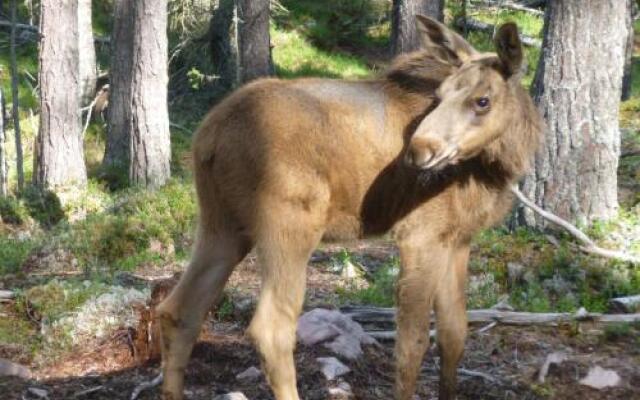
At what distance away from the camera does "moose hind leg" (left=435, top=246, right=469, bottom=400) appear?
6.38 metres

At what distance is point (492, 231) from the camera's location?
9992 mm

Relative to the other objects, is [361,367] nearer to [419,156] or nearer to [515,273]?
[419,156]

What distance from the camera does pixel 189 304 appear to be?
6.08 metres

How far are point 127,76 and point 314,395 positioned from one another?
46.7 ft

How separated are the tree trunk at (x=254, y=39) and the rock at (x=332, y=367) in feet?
43.2

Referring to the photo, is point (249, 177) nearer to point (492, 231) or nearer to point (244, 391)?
point (244, 391)

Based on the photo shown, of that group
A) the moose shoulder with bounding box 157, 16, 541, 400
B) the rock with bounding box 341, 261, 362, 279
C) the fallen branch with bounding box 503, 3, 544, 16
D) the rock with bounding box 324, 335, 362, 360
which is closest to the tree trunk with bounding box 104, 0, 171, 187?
the rock with bounding box 341, 261, 362, 279

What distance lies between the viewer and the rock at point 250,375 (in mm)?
6837

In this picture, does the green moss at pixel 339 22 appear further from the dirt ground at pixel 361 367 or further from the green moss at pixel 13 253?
the dirt ground at pixel 361 367

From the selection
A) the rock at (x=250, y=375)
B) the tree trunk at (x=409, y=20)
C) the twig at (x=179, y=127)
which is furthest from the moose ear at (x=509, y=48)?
the twig at (x=179, y=127)

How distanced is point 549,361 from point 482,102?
247cm

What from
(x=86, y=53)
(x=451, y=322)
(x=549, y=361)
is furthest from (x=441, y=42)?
(x=86, y=53)

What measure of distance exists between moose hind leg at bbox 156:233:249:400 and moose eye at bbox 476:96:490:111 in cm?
186

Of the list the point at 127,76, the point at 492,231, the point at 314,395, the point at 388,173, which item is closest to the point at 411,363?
the point at 314,395
